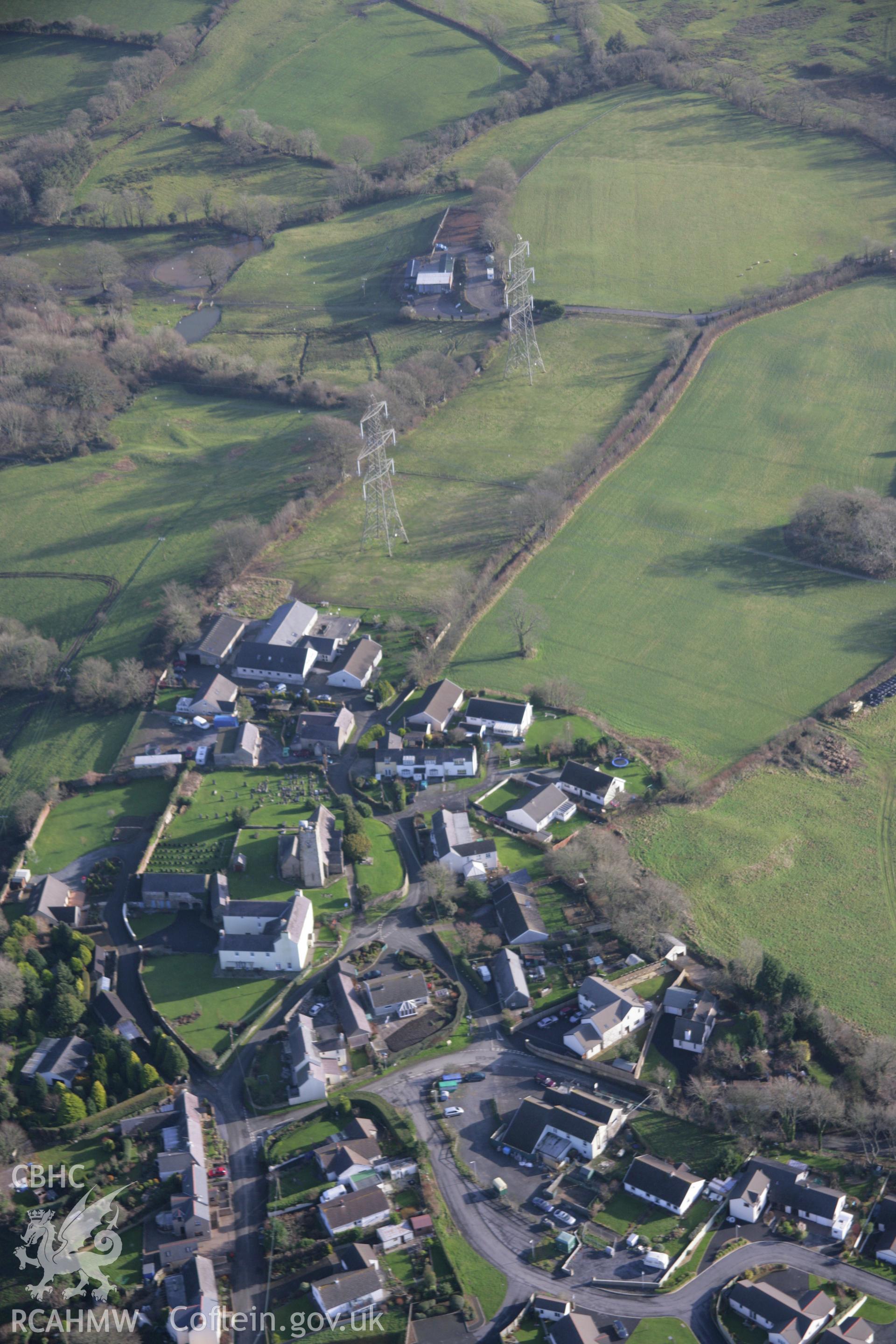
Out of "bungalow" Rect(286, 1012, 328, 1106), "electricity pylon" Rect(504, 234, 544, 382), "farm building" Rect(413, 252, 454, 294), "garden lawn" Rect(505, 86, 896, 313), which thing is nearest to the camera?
"bungalow" Rect(286, 1012, 328, 1106)

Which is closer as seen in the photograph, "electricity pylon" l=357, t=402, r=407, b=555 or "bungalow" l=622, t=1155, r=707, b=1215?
"bungalow" l=622, t=1155, r=707, b=1215

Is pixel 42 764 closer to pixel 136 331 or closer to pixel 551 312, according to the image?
pixel 136 331

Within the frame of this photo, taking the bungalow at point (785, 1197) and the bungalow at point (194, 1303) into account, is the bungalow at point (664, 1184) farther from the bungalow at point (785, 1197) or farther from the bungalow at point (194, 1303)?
the bungalow at point (194, 1303)

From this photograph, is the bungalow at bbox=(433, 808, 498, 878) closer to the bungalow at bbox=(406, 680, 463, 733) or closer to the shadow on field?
the bungalow at bbox=(406, 680, 463, 733)

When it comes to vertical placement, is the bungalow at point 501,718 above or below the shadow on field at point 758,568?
below

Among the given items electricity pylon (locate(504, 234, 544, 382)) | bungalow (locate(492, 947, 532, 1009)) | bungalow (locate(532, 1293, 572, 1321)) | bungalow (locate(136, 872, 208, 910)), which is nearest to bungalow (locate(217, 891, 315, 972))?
bungalow (locate(136, 872, 208, 910))

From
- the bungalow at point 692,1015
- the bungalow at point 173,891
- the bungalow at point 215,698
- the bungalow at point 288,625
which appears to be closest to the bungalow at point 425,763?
the bungalow at point 215,698

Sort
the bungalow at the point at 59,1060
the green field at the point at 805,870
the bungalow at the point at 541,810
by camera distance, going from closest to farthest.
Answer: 1. the bungalow at the point at 59,1060
2. the green field at the point at 805,870
3. the bungalow at the point at 541,810
